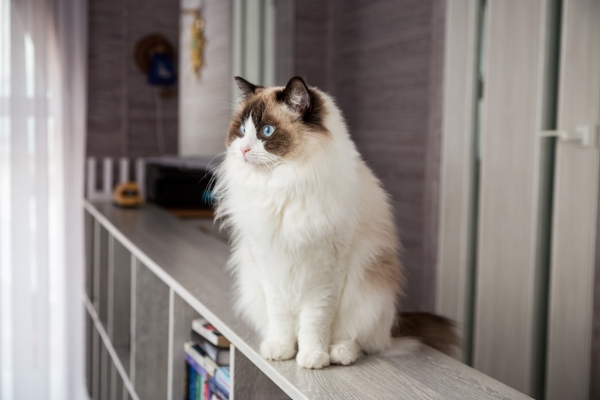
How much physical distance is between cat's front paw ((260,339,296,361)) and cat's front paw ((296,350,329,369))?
4 cm

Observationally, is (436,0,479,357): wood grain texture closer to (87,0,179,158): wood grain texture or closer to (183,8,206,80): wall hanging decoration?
(183,8,206,80): wall hanging decoration

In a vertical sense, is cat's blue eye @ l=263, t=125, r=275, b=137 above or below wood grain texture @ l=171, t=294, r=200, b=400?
above

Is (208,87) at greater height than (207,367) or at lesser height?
greater

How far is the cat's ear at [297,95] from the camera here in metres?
1.12

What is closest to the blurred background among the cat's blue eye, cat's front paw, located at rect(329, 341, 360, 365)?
cat's front paw, located at rect(329, 341, 360, 365)

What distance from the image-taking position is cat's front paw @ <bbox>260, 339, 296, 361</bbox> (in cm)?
120

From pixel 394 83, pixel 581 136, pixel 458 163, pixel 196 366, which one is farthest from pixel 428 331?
pixel 394 83

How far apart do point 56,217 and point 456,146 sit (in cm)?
228

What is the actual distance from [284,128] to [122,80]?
2915 millimetres

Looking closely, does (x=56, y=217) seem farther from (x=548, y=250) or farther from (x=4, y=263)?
(x=548, y=250)

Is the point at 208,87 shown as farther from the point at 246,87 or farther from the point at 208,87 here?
the point at 246,87

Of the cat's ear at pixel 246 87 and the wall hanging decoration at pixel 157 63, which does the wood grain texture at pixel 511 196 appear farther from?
the wall hanging decoration at pixel 157 63

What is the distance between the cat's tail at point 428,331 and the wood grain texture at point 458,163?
1274 millimetres

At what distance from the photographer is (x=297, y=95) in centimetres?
113
